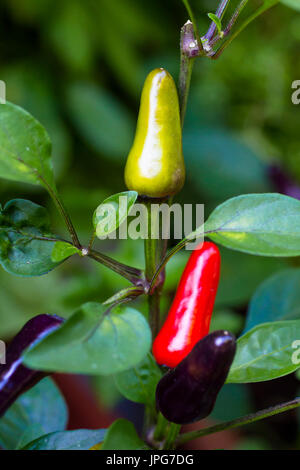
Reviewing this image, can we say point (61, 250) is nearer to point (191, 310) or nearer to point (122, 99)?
point (191, 310)

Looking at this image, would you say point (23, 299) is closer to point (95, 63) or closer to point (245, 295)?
point (245, 295)

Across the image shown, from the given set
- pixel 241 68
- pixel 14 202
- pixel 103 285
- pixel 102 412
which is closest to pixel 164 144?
pixel 14 202

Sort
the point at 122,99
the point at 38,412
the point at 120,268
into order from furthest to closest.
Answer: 1. the point at 122,99
2. the point at 38,412
3. the point at 120,268

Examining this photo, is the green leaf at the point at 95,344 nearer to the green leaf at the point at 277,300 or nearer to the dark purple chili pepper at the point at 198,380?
the dark purple chili pepper at the point at 198,380

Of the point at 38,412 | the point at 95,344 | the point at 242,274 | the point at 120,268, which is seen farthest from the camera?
the point at 242,274

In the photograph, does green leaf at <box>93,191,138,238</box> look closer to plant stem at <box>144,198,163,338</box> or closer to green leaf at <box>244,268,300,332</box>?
plant stem at <box>144,198,163,338</box>

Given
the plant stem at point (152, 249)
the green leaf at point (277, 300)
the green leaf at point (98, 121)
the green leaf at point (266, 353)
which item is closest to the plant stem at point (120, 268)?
the plant stem at point (152, 249)

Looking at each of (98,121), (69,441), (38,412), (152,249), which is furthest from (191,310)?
(98,121)
